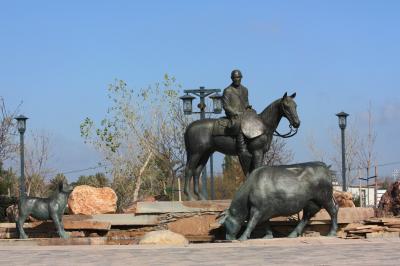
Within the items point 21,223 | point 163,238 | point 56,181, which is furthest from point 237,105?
point 56,181

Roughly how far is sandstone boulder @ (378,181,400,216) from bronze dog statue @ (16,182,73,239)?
9.09 metres

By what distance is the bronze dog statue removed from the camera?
17.6 m

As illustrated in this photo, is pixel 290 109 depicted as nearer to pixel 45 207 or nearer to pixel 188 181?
pixel 188 181

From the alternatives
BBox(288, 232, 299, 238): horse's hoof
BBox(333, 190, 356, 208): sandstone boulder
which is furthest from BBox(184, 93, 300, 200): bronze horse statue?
BBox(333, 190, 356, 208): sandstone boulder

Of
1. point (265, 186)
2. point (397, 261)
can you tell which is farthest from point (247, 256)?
point (265, 186)

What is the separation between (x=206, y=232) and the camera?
17531mm

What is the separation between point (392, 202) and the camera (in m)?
22.5

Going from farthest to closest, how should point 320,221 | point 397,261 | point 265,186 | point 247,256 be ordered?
1. point 320,221
2. point 265,186
3. point 247,256
4. point 397,261

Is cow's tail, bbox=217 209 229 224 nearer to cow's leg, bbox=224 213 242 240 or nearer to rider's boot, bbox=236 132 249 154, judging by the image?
cow's leg, bbox=224 213 242 240

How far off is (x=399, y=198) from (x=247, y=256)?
1115 cm

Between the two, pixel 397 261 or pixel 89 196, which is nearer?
pixel 397 261

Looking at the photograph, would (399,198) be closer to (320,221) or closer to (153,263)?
(320,221)

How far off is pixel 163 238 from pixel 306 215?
312cm

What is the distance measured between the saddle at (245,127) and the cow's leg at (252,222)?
193 cm
